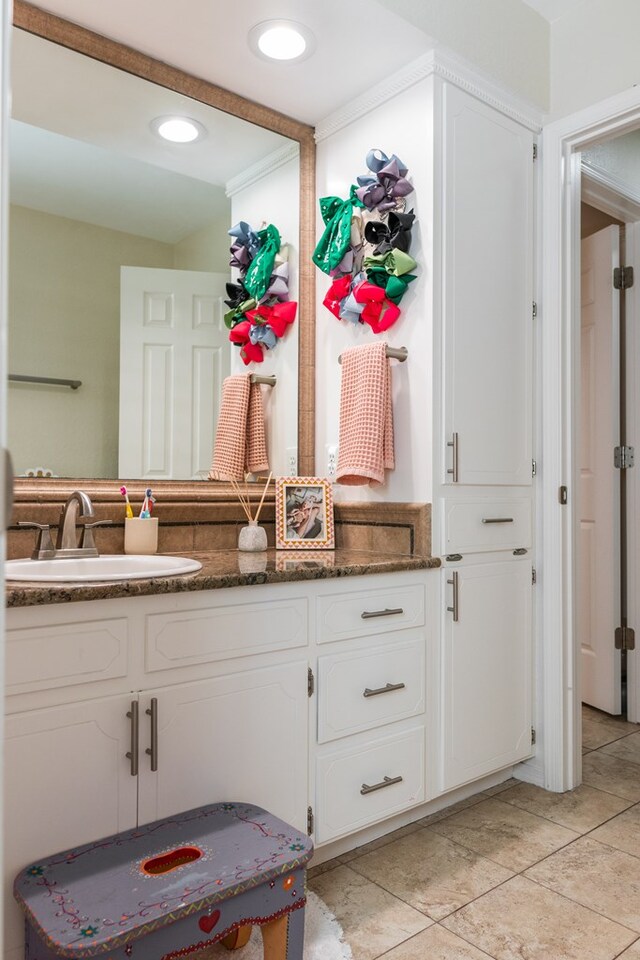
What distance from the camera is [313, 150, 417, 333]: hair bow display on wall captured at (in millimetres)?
2217

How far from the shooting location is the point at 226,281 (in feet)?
7.91

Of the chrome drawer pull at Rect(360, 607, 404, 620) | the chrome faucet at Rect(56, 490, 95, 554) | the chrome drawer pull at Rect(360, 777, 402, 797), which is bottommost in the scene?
the chrome drawer pull at Rect(360, 777, 402, 797)

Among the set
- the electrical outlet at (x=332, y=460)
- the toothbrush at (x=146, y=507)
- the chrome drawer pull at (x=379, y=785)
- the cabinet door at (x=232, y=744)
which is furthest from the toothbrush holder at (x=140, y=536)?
the chrome drawer pull at (x=379, y=785)

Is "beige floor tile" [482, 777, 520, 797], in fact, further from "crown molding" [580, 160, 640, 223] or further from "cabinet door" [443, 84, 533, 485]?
"crown molding" [580, 160, 640, 223]

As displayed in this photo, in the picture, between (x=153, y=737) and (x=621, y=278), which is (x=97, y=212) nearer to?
(x=153, y=737)

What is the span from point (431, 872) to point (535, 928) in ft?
1.01

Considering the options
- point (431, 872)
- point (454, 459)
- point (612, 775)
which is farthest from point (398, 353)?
point (612, 775)

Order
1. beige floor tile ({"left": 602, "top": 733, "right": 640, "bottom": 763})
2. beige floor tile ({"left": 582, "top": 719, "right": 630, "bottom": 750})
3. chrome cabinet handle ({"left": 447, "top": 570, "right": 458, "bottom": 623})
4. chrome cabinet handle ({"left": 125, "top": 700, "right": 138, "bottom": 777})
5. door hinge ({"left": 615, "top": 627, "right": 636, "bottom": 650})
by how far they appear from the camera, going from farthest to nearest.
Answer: door hinge ({"left": 615, "top": 627, "right": 636, "bottom": 650}) → beige floor tile ({"left": 582, "top": 719, "right": 630, "bottom": 750}) → beige floor tile ({"left": 602, "top": 733, "right": 640, "bottom": 763}) → chrome cabinet handle ({"left": 447, "top": 570, "right": 458, "bottom": 623}) → chrome cabinet handle ({"left": 125, "top": 700, "right": 138, "bottom": 777})

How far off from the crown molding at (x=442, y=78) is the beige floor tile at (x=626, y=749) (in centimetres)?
233

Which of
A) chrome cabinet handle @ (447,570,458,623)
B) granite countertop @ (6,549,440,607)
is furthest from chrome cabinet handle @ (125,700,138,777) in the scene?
chrome cabinet handle @ (447,570,458,623)

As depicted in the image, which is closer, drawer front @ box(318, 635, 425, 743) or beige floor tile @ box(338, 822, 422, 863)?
drawer front @ box(318, 635, 425, 743)

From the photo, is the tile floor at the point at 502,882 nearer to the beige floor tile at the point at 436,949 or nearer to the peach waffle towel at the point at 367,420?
the beige floor tile at the point at 436,949

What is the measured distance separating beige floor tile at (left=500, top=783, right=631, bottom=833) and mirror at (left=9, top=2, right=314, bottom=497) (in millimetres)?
1523

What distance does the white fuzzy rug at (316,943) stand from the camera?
5.05ft
